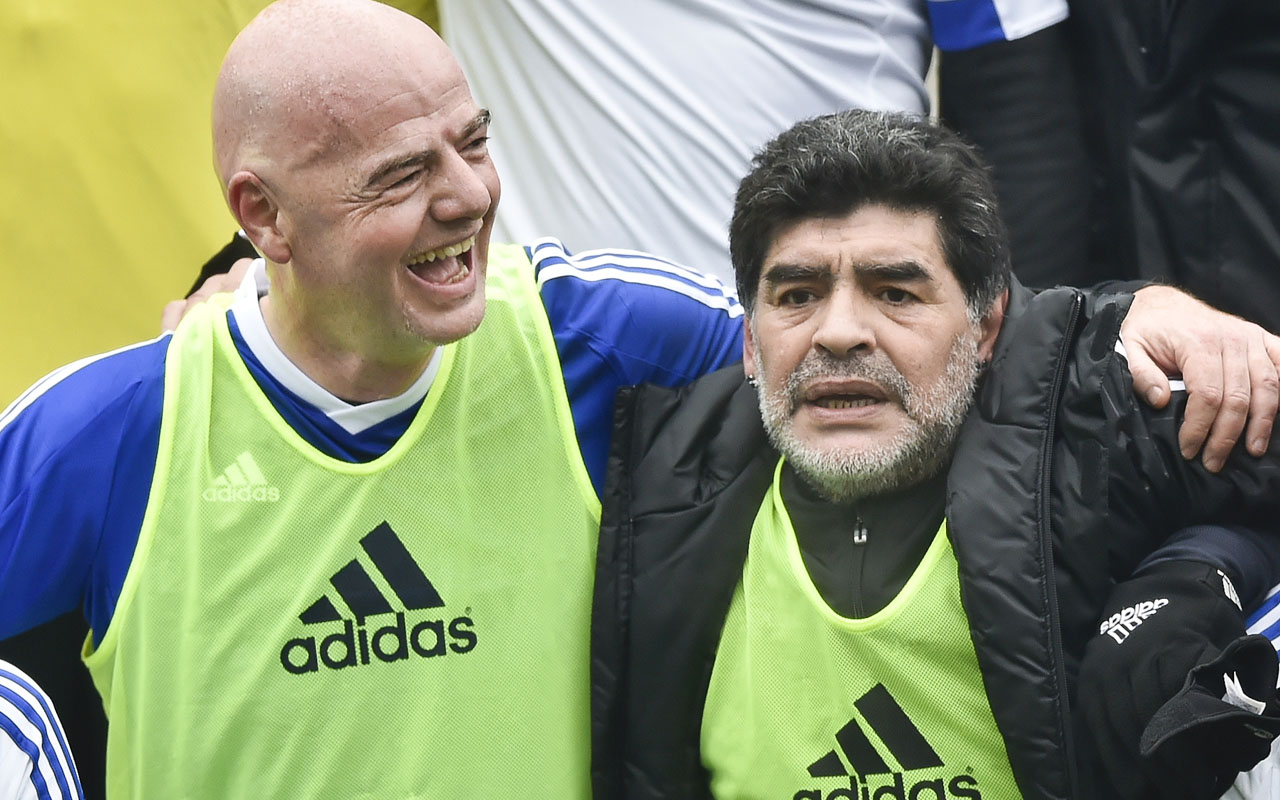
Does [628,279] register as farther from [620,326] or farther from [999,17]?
[999,17]

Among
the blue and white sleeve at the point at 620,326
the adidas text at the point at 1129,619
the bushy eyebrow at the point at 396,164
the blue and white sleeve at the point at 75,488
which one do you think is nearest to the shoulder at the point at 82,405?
the blue and white sleeve at the point at 75,488

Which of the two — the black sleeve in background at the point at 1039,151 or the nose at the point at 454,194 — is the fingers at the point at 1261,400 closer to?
the black sleeve in background at the point at 1039,151

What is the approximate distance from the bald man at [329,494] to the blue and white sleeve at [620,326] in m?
0.07

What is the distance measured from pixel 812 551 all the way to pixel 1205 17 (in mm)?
1223

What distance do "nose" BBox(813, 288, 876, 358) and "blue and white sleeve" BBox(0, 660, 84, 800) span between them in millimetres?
1233

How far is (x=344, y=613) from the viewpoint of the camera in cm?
266

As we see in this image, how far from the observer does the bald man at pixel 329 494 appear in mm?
2617

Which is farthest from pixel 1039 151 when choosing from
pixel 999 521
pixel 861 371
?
pixel 999 521

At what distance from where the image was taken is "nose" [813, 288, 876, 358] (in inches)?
102

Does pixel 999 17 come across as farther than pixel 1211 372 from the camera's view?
Yes

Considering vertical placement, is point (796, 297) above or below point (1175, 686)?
above

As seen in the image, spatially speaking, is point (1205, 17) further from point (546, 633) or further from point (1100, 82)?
point (546, 633)

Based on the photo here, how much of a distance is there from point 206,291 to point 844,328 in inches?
48.3

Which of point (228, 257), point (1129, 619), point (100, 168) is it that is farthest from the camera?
point (100, 168)
